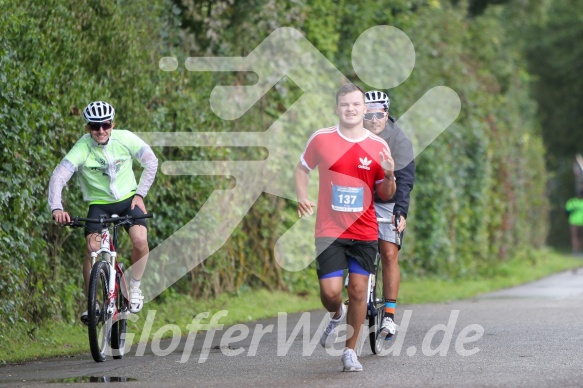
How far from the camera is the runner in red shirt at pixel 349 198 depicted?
856 cm

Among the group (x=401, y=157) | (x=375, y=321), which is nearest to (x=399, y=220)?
(x=401, y=157)

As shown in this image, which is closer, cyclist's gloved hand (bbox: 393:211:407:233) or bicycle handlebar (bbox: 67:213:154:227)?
bicycle handlebar (bbox: 67:213:154:227)

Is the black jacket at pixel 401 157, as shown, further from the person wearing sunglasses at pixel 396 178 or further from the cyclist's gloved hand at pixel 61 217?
the cyclist's gloved hand at pixel 61 217

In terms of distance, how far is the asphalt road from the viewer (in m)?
8.13

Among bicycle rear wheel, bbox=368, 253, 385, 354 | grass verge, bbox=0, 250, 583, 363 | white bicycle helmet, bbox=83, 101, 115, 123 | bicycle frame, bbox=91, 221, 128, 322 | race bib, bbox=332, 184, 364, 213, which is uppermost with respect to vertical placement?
white bicycle helmet, bbox=83, 101, 115, 123

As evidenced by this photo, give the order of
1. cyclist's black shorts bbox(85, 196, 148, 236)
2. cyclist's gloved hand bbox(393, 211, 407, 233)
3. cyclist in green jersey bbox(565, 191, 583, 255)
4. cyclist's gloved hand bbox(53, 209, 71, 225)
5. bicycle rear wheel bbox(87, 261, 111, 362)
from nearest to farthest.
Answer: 1. bicycle rear wheel bbox(87, 261, 111, 362)
2. cyclist's gloved hand bbox(53, 209, 71, 225)
3. cyclist's gloved hand bbox(393, 211, 407, 233)
4. cyclist's black shorts bbox(85, 196, 148, 236)
5. cyclist in green jersey bbox(565, 191, 583, 255)

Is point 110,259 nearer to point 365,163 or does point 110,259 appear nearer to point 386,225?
point 386,225

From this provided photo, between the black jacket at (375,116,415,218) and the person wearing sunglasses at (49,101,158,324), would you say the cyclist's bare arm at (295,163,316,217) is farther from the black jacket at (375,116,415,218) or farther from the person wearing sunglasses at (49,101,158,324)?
the person wearing sunglasses at (49,101,158,324)

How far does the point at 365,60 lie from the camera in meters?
19.5

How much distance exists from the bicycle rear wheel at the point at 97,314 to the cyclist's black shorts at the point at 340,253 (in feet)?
6.13

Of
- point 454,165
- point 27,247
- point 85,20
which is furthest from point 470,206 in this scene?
point 27,247

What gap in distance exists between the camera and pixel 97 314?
9.41 metres

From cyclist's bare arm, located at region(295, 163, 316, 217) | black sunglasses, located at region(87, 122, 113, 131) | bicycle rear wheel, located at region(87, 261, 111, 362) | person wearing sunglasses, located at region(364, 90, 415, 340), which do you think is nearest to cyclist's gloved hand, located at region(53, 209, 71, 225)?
bicycle rear wheel, located at region(87, 261, 111, 362)

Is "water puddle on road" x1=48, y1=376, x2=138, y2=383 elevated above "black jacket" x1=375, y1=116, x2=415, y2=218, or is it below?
below
